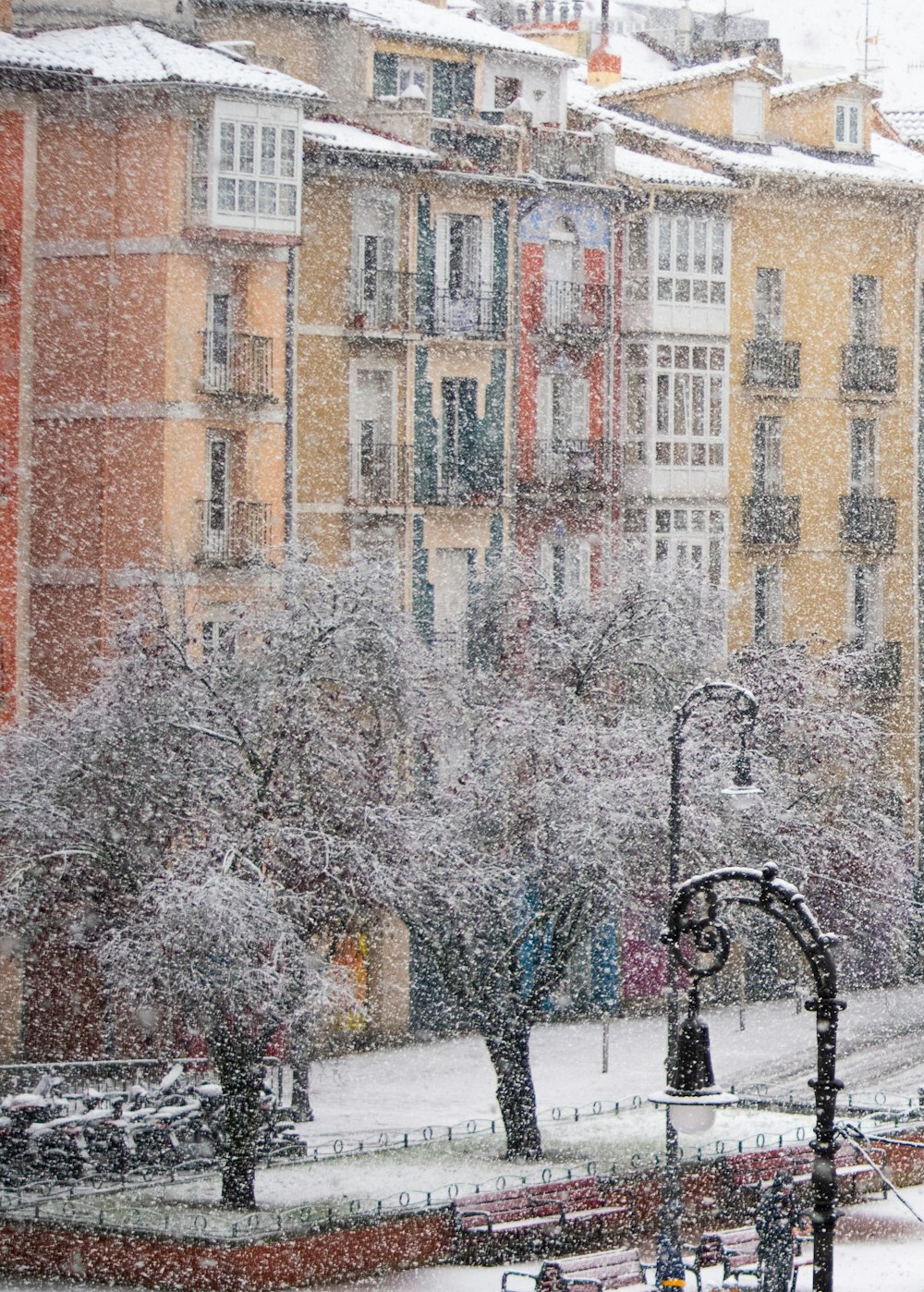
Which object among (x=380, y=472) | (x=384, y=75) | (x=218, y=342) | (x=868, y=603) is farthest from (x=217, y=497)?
(x=868, y=603)

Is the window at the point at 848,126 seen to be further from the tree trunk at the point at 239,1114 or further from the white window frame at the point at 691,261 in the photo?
the tree trunk at the point at 239,1114

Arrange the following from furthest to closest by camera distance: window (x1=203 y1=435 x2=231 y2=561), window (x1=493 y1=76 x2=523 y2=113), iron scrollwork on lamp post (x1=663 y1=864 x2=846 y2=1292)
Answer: window (x1=493 y1=76 x2=523 y2=113), window (x1=203 y1=435 x2=231 y2=561), iron scrollwork on lamp post (x1=663 y1=864 x2=846 y2=1292)

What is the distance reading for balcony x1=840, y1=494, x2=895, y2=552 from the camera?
5156 cm

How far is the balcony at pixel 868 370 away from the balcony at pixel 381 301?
33.5 feet

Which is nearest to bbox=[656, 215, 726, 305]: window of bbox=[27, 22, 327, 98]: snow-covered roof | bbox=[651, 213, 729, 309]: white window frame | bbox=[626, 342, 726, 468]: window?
bbox=[651, 213, 729, 309]: white window frame

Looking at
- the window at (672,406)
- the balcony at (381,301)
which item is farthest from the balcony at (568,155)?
the balcony at (381,301)

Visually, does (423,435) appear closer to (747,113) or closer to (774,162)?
(774,162)

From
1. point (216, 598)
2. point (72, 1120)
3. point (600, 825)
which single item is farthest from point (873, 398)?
point (72, 1120)

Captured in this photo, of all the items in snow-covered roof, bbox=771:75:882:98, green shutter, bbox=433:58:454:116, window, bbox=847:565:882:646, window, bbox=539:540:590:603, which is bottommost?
window, bbox=847:565:882:646

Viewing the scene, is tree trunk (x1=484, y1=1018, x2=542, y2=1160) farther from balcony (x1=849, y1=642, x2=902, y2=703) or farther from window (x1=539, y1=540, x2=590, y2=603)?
balcony (x1=849, y1=642, x2=902, y2=703)

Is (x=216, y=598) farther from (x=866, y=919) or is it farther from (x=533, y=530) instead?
(x=866, y=919)

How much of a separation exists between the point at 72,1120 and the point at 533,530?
725 inches

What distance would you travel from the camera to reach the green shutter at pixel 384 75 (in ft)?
152

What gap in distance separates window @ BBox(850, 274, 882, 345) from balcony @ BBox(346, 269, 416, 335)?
1072cm
